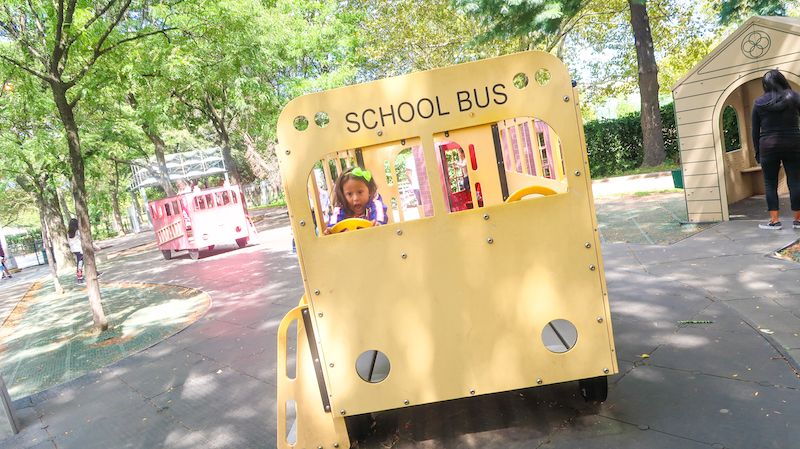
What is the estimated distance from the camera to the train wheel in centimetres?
294

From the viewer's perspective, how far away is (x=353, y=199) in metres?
3.56

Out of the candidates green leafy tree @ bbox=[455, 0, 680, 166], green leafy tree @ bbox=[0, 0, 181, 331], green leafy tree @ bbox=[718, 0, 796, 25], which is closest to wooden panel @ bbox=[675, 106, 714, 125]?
green leafy tree @ bbox=[455, 0, 680, 166]

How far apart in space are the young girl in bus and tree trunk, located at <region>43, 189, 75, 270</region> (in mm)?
18220

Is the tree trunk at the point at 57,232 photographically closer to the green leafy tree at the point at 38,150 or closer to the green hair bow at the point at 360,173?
the green leafy tree at the point at 38,150

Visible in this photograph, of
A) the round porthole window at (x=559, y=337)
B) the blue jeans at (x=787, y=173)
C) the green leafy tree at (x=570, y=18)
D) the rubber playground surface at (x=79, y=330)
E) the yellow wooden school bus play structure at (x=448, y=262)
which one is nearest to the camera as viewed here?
the yellow wooden school bus play structure at (x=448, y=262)

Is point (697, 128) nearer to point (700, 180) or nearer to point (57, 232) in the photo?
point (700, 180)

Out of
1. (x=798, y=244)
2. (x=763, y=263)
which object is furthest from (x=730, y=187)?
(x=763, y=263)

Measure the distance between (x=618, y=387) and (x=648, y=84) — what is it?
13.9m

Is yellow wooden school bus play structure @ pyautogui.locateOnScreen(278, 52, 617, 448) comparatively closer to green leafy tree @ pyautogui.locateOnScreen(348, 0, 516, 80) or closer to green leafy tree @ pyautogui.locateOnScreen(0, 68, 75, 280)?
green leafy tree @ pyautogui.locateOnScreen(0, 68, 75, 280)

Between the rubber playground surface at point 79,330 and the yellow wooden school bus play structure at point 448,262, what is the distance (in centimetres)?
441

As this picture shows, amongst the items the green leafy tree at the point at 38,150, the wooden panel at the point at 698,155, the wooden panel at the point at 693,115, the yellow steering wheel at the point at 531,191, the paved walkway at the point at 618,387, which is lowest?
the paved walkway at the point at 618,387

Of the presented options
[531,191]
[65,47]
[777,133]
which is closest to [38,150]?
[65,47]

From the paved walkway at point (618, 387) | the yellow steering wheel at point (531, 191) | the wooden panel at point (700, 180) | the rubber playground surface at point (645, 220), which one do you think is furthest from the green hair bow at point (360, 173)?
the wooden panel at point (700, 180)

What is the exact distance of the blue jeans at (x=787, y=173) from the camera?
6.07 metres
